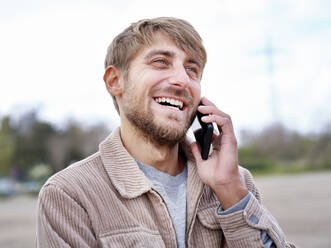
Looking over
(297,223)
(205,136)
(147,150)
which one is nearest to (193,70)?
(205,136)

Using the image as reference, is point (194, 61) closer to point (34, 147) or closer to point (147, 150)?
point (147, 150)

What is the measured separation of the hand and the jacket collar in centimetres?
9

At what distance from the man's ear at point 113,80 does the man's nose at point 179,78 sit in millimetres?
375

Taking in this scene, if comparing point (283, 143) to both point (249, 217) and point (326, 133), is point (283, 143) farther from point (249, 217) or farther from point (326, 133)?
point (249, 217)

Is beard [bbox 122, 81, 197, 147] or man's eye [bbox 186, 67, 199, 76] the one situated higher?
man's eye [bbox 186, 67, 199, 76]

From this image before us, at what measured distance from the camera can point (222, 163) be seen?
7.57ft

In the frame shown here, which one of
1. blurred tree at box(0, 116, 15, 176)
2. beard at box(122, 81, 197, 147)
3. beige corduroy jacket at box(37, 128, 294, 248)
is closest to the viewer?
beige corduroy jacket at box(37, 128, 294, 248)

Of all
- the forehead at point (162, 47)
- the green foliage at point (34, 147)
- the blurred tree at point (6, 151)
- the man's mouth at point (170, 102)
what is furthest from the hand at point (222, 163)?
the blurred tree at point (6, 151)

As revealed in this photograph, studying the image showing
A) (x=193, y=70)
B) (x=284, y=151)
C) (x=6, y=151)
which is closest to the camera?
(x=193, y=70)

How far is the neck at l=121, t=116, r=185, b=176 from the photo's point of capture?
2.42m

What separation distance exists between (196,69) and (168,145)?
1.70 feet

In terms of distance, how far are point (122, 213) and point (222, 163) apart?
0.64 m

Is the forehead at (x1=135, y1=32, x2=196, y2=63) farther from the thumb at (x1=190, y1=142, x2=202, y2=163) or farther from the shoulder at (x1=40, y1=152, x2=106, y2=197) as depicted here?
the shoulder at (x1=40, y1=152, x2=106, y2=197)

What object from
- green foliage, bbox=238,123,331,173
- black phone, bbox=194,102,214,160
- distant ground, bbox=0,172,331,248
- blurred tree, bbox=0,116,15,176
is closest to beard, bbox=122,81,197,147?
black phone, bbox=194,102,214,160
